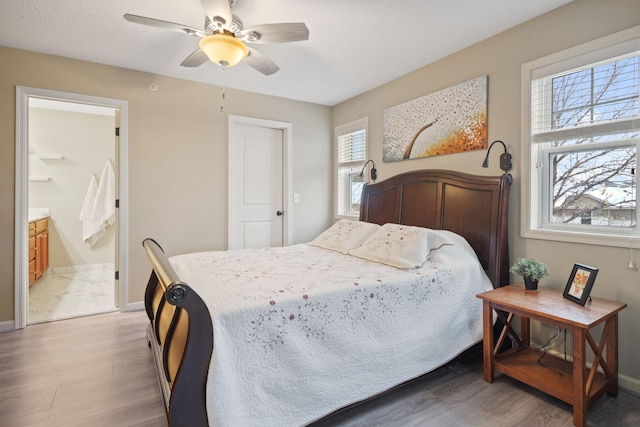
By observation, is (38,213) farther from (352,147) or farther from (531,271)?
(531,271)

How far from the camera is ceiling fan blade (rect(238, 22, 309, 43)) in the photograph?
1926 millimetres

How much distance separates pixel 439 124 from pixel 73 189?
17.2ft

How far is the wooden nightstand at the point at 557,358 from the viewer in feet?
5.34

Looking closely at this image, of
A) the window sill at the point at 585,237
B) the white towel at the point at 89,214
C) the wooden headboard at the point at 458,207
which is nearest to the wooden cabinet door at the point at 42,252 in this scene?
the white towel at the point at 89,214

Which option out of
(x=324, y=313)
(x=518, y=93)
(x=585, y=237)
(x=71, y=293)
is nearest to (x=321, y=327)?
(x=324, y=313)

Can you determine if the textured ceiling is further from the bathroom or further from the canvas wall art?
the bathroom

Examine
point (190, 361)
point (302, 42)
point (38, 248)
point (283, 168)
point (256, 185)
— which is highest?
point (302, 42)

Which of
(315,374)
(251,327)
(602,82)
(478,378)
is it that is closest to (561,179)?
(602,82)

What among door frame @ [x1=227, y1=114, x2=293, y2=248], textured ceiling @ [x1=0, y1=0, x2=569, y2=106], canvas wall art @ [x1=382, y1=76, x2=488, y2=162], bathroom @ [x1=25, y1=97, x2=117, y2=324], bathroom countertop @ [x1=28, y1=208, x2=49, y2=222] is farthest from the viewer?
bathroom @ [x1=25, y1=97, x2=117, y2=324]

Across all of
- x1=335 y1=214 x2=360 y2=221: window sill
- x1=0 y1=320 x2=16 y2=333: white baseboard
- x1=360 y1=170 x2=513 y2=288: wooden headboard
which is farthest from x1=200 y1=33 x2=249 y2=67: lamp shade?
x1=0 y1=320 x2=16 y2=333: white baseboard

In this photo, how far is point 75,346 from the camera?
101 inches

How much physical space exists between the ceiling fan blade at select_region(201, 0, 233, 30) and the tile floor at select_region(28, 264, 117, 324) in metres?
3.04

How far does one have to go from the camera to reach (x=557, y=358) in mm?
2146

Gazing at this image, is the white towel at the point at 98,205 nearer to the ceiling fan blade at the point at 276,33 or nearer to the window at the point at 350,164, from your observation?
the window at the point at 350,164
